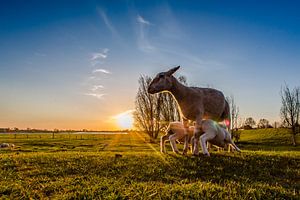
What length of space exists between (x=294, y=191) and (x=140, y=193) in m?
2.95

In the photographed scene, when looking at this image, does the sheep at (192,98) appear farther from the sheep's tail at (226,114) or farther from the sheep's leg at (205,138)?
the sheep's tail at (226,114)

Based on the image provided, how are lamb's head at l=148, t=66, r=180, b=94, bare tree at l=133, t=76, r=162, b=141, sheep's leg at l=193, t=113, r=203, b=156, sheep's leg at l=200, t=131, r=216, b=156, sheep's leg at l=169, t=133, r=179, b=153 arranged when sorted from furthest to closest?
bare tree at l=133, t=76, r=162, b=141
sheep's leg at l=169, t=133, r=179, b=153
sheep's leg at l=193, t=113, r=203, b=156
sheep's leg at l=200, t=131, r=216, b=156
lamb's head at l=148, t=66, r=180, b=94

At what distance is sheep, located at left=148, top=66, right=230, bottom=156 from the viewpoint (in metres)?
9.16

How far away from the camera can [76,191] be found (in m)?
5.53

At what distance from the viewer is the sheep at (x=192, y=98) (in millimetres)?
9156

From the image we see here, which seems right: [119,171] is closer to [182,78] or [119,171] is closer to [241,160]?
[241,160]

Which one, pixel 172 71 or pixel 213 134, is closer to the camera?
pixel 172 71

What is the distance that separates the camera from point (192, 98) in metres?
9.32

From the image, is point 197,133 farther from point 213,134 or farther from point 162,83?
point 162,83

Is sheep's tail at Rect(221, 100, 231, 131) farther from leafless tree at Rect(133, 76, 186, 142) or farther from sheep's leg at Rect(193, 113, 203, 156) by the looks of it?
leafless tree at Rect(133, 76, 186, 142)

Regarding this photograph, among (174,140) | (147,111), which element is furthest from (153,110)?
(174,140)

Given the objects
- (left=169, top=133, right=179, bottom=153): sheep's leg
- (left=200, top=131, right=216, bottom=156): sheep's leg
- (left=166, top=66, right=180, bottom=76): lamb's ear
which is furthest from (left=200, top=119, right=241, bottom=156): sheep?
(left=166, top=66, right=180, bottom=76): lamb's ear

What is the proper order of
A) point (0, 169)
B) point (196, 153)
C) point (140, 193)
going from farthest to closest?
point (196, 153), point (0, 169), point (140, 193)

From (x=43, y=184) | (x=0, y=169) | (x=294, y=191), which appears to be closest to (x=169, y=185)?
(x=294, y=191)
